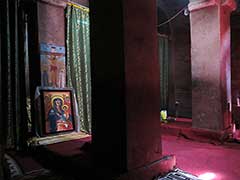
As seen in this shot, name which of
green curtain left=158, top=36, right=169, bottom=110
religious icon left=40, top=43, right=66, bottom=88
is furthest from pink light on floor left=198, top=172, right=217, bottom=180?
green curtain left=158, top=36, right=169, bottom=110

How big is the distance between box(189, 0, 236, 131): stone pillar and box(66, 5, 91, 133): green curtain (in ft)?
8.61

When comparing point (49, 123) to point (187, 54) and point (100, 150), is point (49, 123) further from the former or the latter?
point (187, 54)

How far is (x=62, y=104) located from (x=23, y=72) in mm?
1041

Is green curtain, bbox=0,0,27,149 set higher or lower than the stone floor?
higher

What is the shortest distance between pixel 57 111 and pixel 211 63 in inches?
134

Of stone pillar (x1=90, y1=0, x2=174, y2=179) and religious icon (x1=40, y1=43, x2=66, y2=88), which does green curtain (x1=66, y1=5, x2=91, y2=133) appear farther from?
stone pillar (x1=90, y1=0, x2=174, y2=179)

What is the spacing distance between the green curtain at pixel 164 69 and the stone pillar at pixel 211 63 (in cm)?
278

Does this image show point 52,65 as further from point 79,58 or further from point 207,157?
point 207,157

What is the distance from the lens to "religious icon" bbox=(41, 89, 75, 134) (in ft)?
14.5

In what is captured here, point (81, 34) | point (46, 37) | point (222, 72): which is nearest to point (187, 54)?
point (222, 72)

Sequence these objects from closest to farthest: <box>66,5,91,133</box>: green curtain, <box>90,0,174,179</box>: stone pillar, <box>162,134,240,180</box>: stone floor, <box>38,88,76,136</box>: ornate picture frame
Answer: <box>90,0,174,179</box>: stone pillar
<box>162,134,240,180</box>: stone floor
<box>38,88,76,136</box>: ornate picture frame
<box>66,5,91,133</box>: green curtain

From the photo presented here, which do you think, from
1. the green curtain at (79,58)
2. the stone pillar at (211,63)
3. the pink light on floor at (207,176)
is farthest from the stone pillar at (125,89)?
the green curtain at (79,58)

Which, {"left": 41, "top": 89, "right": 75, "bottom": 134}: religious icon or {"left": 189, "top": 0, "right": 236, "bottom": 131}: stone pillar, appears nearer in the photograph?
{"left": 41, "top": 89, "right": 75, "bottom": 134}: religious icon

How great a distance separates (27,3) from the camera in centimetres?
470
